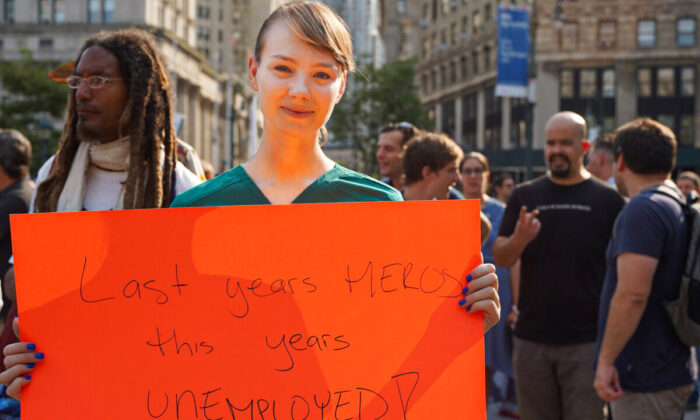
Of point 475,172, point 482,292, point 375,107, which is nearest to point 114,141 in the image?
point 482,292

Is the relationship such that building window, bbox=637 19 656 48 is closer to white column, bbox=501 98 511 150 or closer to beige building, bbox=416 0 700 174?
beige building, bbox=416 0 700 174

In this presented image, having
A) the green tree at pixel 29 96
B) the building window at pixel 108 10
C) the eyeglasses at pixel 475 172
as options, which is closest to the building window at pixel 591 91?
the green tree at pixel 29 96

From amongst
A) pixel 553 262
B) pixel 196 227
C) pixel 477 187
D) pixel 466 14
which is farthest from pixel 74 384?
pixel 466 14

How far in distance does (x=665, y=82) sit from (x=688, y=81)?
1518 mm

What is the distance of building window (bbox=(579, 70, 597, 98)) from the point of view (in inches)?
1815

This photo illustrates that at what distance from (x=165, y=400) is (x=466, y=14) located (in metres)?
56.8

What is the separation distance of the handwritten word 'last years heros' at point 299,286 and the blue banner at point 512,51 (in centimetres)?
1472

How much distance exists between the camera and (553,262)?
4.79m

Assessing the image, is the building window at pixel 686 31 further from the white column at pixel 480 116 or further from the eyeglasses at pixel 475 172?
the eyeglasses at pixel 475 172

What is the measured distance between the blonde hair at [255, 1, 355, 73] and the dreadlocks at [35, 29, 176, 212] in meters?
0.84

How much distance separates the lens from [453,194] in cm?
558

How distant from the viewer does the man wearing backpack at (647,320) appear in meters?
3.60

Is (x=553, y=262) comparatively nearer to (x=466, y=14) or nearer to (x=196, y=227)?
(x=196, y=227)

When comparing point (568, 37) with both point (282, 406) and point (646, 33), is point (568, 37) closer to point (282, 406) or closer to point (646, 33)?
point (646, 33)
